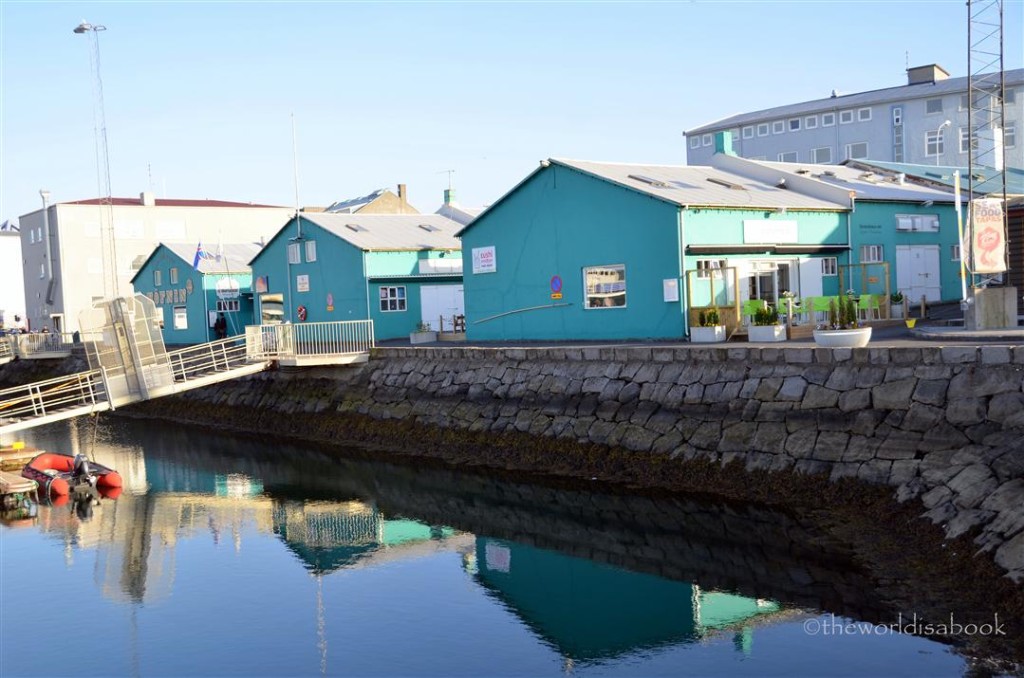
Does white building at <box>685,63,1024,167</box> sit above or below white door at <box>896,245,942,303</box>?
above

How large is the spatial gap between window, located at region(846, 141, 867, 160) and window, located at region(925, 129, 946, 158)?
4381 mm

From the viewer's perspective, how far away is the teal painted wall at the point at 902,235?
32.3 m

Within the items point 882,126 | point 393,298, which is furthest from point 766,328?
point 882,126

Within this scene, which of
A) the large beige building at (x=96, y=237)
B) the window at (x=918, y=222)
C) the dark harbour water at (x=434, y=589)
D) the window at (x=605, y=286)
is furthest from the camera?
the large beige building at (x=96, y=237)

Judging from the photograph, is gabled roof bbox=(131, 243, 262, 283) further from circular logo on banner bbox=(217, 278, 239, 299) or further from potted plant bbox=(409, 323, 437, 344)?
potted plant bbox=(409, 323, 437, 344)

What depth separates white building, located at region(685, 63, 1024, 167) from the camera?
62.1 m

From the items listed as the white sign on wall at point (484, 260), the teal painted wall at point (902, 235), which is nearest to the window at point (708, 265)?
the teal painted wall at point (902, 235)

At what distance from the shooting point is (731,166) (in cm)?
3641

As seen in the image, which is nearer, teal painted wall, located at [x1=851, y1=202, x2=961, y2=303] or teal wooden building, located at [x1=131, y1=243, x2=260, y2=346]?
teal painted wall, located at [x1=851, y1=202, x2=961, y2=303]

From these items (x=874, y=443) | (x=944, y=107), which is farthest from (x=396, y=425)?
(x=944, y=107)

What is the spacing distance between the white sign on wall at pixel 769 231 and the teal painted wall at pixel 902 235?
10.4 ft

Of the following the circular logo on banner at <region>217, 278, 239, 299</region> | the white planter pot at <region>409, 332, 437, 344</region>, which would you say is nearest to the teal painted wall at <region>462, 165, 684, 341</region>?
the white planter pot at <region>409, 332, 437, 344</region>

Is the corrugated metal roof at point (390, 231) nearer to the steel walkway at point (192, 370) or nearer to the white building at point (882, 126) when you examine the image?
the steel walkway at point (192, 370)

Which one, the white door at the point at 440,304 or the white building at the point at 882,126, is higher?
the white building at the point at 882,126
